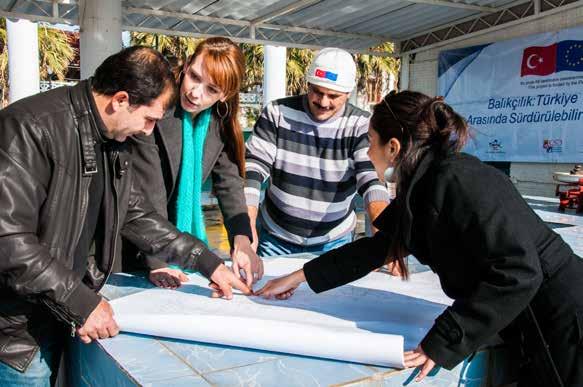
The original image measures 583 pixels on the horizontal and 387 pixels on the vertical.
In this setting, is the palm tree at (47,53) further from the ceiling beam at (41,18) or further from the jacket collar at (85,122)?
the jacket collar at (85,122)

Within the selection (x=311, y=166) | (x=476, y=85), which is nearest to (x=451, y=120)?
(x=311, y=166)

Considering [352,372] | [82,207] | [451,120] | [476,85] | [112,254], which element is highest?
[476,85]

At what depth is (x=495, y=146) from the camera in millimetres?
8820

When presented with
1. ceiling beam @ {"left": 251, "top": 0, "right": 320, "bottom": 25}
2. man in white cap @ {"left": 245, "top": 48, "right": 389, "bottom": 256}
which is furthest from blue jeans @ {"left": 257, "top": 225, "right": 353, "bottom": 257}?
ceiling beam @ {"left": 251, "top": 0, "right": 320, "bottom": 25}

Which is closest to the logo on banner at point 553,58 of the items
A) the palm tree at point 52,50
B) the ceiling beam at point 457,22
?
the ceiling beam at point 457,22

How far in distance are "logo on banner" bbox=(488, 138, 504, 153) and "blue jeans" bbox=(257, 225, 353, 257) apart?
661 cm

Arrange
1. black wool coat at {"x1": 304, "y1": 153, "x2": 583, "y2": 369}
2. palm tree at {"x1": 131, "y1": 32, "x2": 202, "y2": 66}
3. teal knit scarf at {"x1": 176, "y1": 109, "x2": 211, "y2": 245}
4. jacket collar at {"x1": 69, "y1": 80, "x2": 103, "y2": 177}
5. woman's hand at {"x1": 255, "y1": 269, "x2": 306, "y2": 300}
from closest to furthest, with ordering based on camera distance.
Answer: black wool coat at {"x1": 304, "y1": 153, "x2": 583, "y2": 369} < jacket collar at {"x1": 69, "y1": 80, "x2": 103, "y2": 177} < woman's hand at {"x1": 255, "y1": 269, "x2": 306, "y2": 300} < teal knit scarf at {"x1": 176, "y1": 109, "x2": 211, "y2": 245} < palm tree at {"x1": 131, "y1": 32, "x2": 202, "y2": 66}

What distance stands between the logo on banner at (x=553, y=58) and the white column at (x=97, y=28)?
5.63m

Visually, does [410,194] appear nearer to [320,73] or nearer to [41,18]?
[320,73]

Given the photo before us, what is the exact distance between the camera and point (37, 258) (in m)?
1.31

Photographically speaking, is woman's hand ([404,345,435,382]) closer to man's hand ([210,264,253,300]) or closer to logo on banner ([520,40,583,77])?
man's hand ([210,264,253,300])

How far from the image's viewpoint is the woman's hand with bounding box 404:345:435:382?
1.29m

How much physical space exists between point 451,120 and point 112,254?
1.01 meters

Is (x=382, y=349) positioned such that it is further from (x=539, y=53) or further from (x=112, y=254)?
(x=539, y=53)
